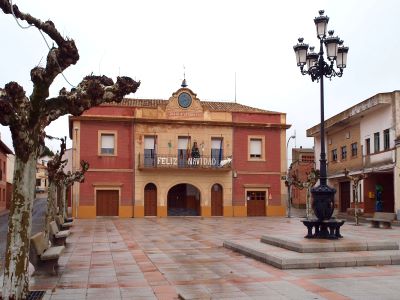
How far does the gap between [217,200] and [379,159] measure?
11.4m

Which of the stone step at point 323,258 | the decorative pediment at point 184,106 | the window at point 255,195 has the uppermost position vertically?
the decorative pediment at point 184,106

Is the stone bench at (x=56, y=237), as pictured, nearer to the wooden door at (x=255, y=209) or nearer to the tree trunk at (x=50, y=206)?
the tree trunk at (x=50, y=206)

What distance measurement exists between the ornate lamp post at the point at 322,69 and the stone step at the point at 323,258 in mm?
1796

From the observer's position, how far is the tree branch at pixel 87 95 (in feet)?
22.1

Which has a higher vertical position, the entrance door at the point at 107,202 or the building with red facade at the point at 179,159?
the building with red facade at the point at 179,159

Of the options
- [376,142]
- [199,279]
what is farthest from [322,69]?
[376,142]

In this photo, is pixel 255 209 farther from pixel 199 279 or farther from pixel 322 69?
pixel 199 279

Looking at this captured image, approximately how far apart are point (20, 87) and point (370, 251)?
334 inches

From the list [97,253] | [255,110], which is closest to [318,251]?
[97,253]

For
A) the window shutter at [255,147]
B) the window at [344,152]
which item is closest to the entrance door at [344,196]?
the window at [344,152]

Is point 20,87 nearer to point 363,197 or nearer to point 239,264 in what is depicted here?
point 239,264

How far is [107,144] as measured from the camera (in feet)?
113

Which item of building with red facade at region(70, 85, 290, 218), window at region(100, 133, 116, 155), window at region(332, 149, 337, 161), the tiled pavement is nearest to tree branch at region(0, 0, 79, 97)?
the tiled pavement

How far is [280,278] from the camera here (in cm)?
900
